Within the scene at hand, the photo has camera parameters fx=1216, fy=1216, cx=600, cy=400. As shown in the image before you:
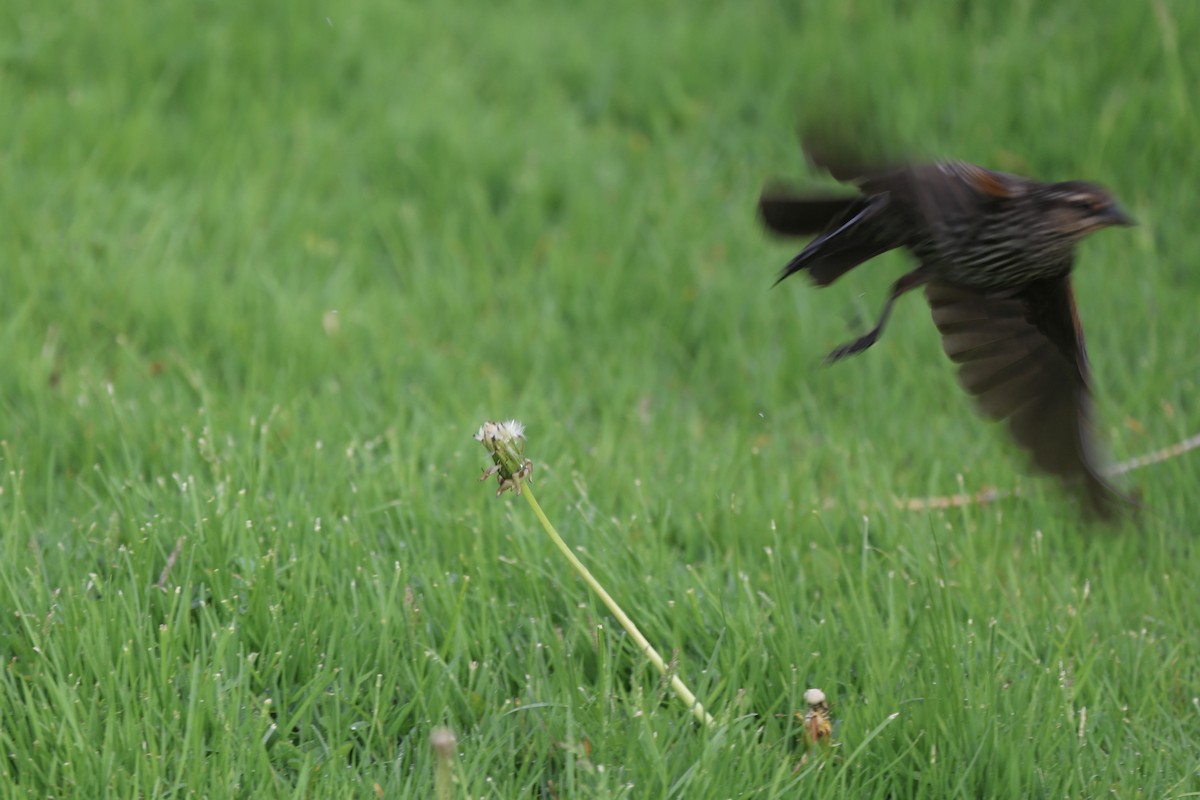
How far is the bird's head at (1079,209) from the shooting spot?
2.66 metres

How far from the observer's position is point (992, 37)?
18.4 ft

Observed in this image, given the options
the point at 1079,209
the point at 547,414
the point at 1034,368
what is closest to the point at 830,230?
the point at 1079,209

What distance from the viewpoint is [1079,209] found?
2672 mm

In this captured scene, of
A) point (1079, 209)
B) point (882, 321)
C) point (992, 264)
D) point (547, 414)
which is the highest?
point (1079, 209)

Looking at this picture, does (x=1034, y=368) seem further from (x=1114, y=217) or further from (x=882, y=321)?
(x=882, y=321)

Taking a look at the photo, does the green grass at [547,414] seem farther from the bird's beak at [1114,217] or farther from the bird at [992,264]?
the bird's beak at [1114,217]

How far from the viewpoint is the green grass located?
2.41 m

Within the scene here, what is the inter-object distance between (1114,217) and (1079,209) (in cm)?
9

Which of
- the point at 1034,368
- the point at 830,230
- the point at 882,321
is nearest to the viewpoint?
the point at 882,321

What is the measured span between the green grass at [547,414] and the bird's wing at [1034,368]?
1.01 feet

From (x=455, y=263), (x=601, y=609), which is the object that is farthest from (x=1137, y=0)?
(x=601, y=609)

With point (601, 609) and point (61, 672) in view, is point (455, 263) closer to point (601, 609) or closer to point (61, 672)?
point (601, 609)

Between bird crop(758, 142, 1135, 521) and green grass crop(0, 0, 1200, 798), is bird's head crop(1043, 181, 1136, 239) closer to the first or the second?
bird crop(758, 142, 1135, 521)

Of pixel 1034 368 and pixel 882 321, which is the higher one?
pixel 882 321
